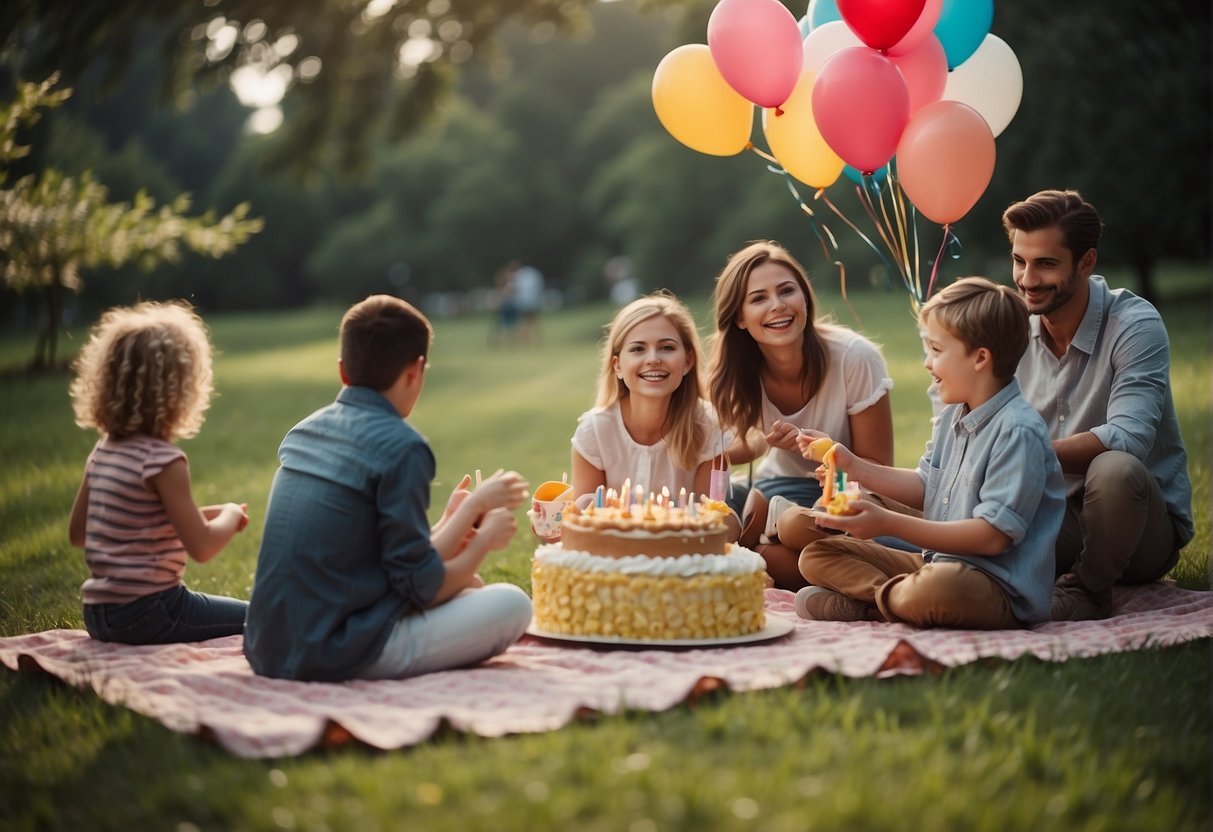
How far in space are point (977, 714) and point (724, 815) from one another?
1062 mm

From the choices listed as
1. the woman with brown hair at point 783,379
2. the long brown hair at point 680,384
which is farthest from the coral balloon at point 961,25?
the long brown hair at point 680,384

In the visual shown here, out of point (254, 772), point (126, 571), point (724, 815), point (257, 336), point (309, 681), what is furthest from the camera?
point (257, 336)

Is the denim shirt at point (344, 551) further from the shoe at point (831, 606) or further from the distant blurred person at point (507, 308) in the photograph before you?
the distant blurred person at point (507, 308)

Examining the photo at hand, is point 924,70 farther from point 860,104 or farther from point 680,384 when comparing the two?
point 680,384

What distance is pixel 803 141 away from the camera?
6.23 m

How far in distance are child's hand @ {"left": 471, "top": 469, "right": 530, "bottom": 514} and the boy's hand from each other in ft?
3.73

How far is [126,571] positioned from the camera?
Result: 455 centimetres

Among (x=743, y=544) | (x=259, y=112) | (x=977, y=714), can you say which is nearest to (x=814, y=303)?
(x=743, y=544)

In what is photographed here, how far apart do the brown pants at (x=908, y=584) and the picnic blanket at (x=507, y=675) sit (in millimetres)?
68

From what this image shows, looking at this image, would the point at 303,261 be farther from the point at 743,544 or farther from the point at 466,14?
the point at 743,544

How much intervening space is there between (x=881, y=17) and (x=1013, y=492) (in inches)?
92.1

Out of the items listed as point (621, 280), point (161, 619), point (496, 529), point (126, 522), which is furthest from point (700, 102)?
point (621, 280)

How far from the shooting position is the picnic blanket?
3.54 meters

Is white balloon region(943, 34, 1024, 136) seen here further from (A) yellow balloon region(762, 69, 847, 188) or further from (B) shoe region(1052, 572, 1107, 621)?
(B) shoe region(1052, 572, 1107, 621)
